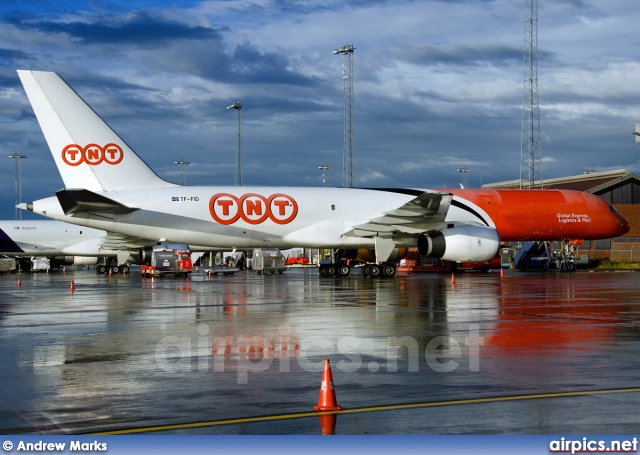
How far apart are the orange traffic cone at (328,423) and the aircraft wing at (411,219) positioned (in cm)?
2949

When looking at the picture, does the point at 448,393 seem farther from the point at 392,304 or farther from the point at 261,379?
the point at 392,304

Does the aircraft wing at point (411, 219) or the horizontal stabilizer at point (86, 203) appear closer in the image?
the horizontal stabilizer at point (86, 203)

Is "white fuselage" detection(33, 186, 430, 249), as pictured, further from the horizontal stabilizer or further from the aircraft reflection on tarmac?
the aircraft reflection on tarmac

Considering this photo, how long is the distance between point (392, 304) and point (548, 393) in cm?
1369

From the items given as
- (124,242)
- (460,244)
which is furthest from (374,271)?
(124,242)

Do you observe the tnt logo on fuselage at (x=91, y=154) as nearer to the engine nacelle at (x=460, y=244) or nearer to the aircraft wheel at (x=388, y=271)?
the aircraft wheel at (x=388, y=271)

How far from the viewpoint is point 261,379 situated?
10.4 meters

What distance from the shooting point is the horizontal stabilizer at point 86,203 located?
3481 cm

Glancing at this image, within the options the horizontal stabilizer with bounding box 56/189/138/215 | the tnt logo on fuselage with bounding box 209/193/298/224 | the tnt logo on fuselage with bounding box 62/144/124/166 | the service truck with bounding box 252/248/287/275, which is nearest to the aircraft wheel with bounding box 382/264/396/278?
the tnt logo on fuselage with bounding box 209/193/298/224

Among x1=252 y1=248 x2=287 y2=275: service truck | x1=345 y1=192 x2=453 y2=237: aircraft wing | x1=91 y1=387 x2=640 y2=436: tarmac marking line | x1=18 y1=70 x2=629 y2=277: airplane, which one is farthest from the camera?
x1=252 y1=248 x2=287 y2=275: service truck

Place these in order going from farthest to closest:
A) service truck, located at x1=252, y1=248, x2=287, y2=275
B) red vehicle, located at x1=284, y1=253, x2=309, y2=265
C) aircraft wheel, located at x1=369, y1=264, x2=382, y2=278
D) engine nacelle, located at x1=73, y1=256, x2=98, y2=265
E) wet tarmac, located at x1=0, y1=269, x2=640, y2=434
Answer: red vehicle, located at x1=284, y1=253, x2=309, y2=265, engine nacelle, located at x1=73, y1=256, x2=98, y2=265, service truck, located at x1=252, y1=248, x2=287, y2=275, aircraft wheel, located at x1=369, y1=264, x2=382, y2=278, wet tarmac, located at x1=0, y1=269, x2=640, y2=434

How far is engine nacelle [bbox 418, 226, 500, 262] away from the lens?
3812 cm

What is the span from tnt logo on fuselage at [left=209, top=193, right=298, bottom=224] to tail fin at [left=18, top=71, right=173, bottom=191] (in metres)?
3.29

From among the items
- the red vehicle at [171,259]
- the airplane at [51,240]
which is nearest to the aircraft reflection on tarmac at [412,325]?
the red vehicle at [171,259]
